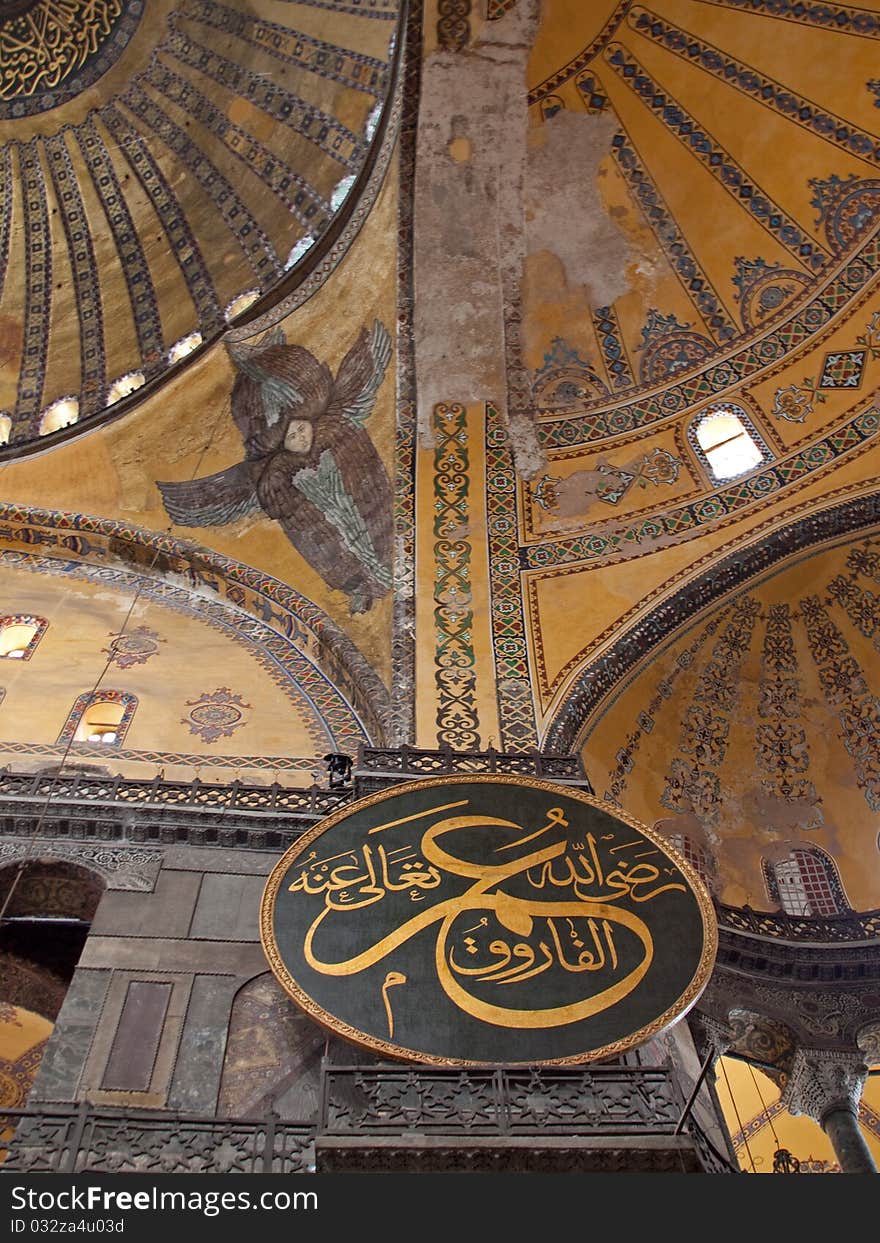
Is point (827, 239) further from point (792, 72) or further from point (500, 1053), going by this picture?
point (500, 1053)

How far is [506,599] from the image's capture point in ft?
24.3

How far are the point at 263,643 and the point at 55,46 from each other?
25.2 ft

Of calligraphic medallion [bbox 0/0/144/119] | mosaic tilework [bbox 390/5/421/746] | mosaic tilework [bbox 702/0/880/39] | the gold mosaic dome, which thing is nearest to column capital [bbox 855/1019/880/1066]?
mosaic tilework [bbox 390/5/421/746]

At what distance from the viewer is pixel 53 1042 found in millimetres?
4574

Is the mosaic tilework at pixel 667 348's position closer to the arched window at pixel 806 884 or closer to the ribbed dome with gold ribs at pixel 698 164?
the ribbed dome with gold ribs at pixel 698 164

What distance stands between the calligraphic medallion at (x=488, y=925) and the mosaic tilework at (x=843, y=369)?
3.95 meters

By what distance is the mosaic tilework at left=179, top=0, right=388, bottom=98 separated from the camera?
9.41 m

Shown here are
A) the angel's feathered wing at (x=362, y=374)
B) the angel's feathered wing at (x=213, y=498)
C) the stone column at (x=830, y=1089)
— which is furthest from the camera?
the angel's feathered wing at (x=213, y=498)

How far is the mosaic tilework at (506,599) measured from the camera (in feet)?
21.4

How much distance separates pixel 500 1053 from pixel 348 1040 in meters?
0.60

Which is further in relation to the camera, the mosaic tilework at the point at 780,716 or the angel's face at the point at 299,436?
the angel's face at the point at 299,436

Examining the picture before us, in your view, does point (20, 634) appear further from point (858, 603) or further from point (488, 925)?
point (858, 603)

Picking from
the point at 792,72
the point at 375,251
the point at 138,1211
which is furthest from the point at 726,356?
the point at 138,1211

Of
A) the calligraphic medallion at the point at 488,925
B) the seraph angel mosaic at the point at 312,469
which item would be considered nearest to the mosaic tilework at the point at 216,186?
the seraph angel mosaic at the point at 312,469
